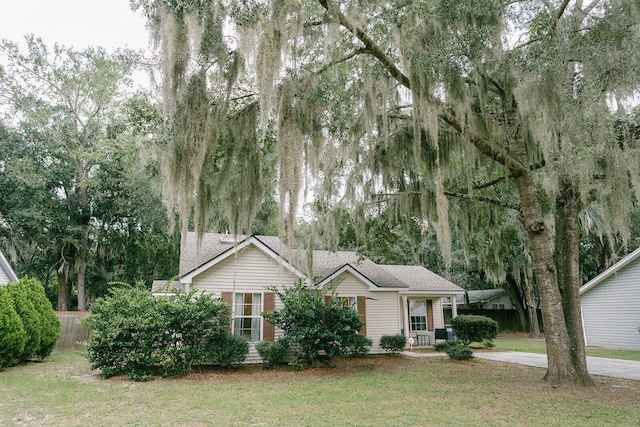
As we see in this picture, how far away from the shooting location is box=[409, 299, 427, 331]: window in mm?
16656

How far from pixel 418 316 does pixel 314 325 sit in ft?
26.1

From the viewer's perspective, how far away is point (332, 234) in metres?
9.68

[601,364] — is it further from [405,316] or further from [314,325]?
[314,325]

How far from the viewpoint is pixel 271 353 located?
401 inches

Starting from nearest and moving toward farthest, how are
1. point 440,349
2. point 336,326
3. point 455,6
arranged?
1. point 455,6
2. point 336,326
3. point 440,349

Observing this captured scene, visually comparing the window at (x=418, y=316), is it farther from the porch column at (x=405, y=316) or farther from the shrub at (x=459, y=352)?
the shrub at (x=459, y=352)

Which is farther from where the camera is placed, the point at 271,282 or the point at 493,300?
the point at 493,300

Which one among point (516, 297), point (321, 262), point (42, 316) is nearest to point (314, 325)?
point (321, 262)

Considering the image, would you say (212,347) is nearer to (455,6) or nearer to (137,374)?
(137,374)

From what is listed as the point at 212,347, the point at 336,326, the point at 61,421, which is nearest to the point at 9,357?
the point at 212,347

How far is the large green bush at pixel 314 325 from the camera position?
Result: 9.98m

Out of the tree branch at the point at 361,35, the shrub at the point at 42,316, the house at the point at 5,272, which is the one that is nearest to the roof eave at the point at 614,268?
the tree branch at the point at 361,35

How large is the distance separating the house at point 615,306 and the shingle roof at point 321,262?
5.01m

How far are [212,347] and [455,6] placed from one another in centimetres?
849
